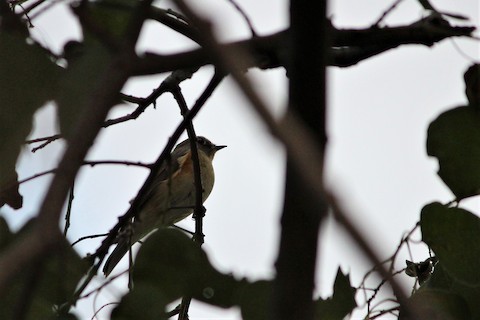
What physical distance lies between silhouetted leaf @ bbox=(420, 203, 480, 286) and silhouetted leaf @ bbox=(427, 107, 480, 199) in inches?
3.7

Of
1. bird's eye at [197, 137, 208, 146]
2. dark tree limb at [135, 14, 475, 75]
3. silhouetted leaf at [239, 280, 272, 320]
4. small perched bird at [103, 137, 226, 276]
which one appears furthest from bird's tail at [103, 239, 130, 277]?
silhouetted leaf at [239, 280, 272, 320]

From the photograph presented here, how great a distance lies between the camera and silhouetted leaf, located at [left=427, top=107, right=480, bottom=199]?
188 centimetres

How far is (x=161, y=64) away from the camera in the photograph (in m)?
1.19

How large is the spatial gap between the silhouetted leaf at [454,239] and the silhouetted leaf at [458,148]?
94 mm

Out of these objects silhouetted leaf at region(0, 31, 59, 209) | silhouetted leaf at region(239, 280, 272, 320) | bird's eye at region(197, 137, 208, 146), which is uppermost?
silhouetted leaf at region(0, 31, 59, 209)

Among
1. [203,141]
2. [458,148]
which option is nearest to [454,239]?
[458,148]

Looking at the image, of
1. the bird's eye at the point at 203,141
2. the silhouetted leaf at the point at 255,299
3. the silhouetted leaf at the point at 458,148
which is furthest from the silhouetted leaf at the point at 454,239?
the bird's eye at the point at 203,141

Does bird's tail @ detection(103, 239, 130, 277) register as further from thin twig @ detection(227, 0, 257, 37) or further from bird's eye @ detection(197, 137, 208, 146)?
thin twig @ detection(227, 0, 257, 37)

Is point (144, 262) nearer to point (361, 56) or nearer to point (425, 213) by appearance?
point (425, 213)

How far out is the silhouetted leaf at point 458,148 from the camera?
188 centimetres

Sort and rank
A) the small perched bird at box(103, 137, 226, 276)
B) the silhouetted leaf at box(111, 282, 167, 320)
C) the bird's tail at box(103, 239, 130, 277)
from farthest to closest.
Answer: the bird's tail at box(103, 239, 130, 277) < the small perched bird at box(103, 137, 226, 276) < the silhouetted leaf at box(111, 282, 167, 320)

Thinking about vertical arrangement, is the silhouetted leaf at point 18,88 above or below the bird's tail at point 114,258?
above

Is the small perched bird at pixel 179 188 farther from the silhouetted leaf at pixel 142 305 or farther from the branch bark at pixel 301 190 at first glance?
the branch bark at pixel 301 190

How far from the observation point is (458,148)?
194cm
